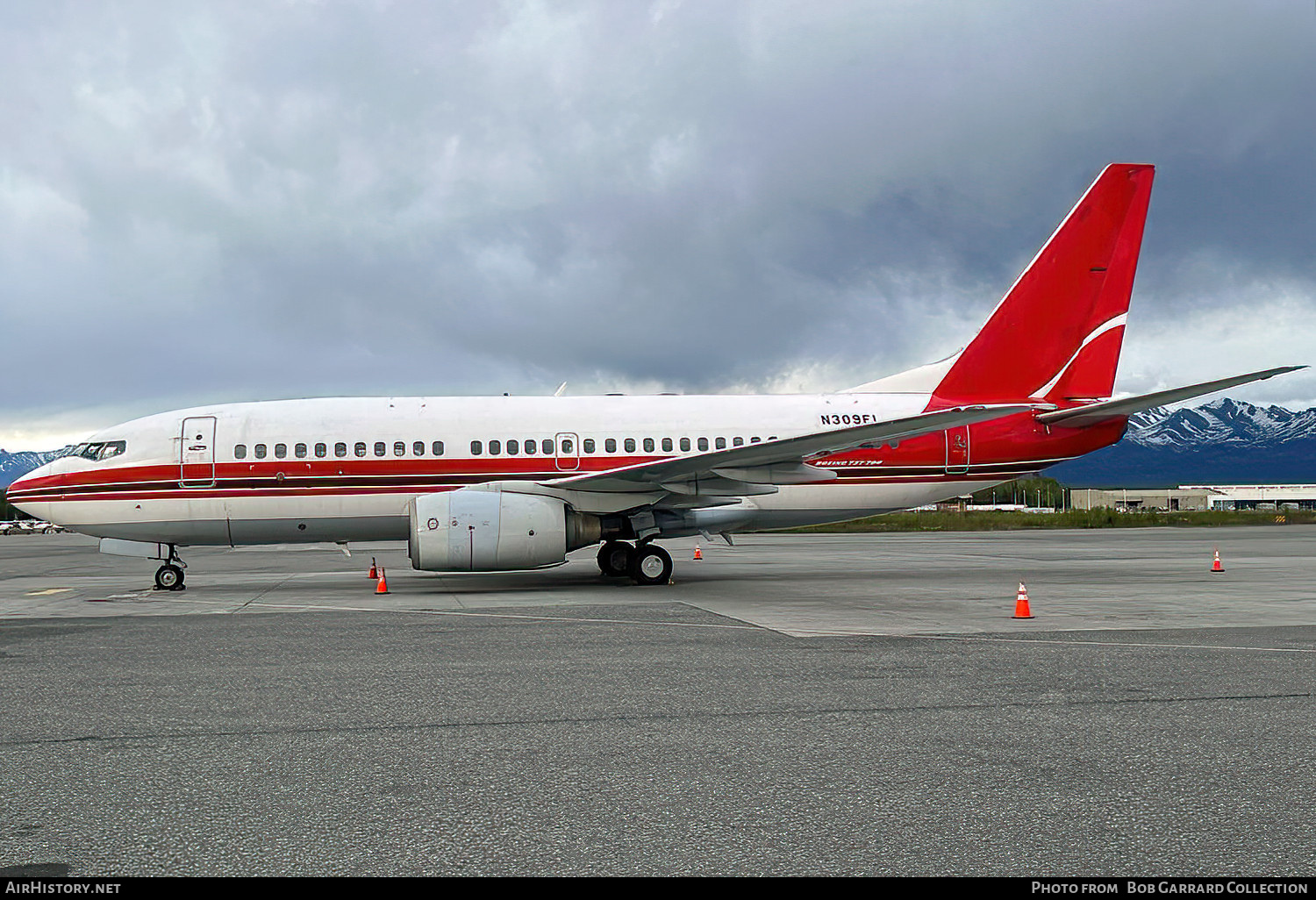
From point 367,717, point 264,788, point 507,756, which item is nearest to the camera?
point 264,788

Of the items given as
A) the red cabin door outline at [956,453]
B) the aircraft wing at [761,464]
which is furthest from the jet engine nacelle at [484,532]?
the red cabin door outline at [956,453]

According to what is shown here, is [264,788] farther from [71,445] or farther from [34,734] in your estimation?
[71,445]

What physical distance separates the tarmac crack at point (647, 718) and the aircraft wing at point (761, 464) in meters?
7.63

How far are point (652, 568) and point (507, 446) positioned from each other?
11.5ft

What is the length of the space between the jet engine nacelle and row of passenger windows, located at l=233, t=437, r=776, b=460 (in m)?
2.29

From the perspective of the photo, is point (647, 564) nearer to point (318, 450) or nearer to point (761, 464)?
point (761, 464)

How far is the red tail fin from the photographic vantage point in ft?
65.0

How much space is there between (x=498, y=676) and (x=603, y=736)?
7.81ft

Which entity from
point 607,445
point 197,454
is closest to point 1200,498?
point 607,445

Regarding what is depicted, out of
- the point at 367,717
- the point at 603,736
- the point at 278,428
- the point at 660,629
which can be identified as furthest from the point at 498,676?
the point at 278,428

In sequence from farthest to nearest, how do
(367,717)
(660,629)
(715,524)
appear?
(715,524) → (660,629) → (367,717)

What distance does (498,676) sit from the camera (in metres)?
8.24

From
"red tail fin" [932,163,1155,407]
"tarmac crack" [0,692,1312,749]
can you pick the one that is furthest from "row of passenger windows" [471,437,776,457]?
"tarmac crack" [0,692,1312,749]

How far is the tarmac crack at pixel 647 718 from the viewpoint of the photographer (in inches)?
243
